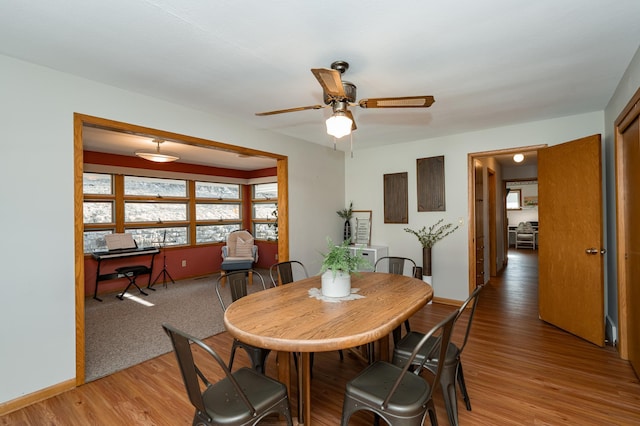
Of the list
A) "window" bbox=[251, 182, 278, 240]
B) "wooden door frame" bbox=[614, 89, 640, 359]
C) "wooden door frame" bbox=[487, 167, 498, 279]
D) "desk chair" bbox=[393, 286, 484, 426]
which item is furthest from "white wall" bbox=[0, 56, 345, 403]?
"wooden door frame" bbox=[487, 167, 498, 279]

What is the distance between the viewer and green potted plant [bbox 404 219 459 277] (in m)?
4.45

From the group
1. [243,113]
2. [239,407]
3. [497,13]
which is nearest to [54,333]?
[239,407]

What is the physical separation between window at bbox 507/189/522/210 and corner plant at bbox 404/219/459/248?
8463 millimetres

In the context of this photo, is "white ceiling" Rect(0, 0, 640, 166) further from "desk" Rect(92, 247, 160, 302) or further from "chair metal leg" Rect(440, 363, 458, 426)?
"desk" Rect(92, 247, 160, 302)

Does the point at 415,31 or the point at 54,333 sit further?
the point at 54,333

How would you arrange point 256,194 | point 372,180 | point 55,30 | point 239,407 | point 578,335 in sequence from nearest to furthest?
1. point 239,407
2. point 55,30
3. point 578,335
4. point 372,180
5. point 256,194

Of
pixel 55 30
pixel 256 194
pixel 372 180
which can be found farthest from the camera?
pixel 256 194

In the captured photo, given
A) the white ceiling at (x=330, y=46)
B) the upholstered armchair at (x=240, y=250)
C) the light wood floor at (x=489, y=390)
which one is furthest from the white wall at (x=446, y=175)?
the upholstered armchair at (x=240, y=250)

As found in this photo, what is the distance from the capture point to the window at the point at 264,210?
729 cm

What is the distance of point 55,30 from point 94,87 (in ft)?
2.51

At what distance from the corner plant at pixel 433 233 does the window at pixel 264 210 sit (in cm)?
360

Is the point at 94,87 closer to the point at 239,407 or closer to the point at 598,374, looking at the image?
the point at 239,407

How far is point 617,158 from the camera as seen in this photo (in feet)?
9.13

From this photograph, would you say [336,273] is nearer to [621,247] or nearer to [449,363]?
[449,363]
